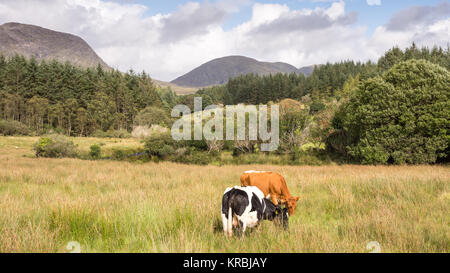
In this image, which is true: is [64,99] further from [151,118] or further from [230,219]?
[230,219]

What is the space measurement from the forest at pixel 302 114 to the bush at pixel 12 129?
168 millimetres

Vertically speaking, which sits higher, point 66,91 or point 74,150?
point 66,91

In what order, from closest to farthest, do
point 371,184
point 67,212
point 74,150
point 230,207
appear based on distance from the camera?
point 230,207 → point 67,212 → point 371,184 → point 74,150

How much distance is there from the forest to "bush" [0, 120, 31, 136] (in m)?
0.17

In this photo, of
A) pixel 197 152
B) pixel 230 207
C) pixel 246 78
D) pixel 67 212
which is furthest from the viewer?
pixel 246 78

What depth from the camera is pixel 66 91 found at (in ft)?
228

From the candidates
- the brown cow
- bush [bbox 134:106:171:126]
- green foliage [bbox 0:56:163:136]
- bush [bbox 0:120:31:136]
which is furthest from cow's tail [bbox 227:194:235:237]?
green foliage [bbox 0:56:163:136]

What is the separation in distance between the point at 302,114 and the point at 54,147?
103 feet

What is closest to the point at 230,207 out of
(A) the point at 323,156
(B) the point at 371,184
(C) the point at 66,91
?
(B) the point at 371,184

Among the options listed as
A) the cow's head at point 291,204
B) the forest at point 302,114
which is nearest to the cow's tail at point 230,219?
the cow's head at point 291,204

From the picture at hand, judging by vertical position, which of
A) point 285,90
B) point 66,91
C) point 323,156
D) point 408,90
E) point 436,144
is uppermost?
point 285,90

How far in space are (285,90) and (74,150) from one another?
89.0 m

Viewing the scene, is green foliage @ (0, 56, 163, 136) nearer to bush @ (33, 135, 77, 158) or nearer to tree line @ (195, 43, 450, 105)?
tree line @ (195, 43, 450, 105)
